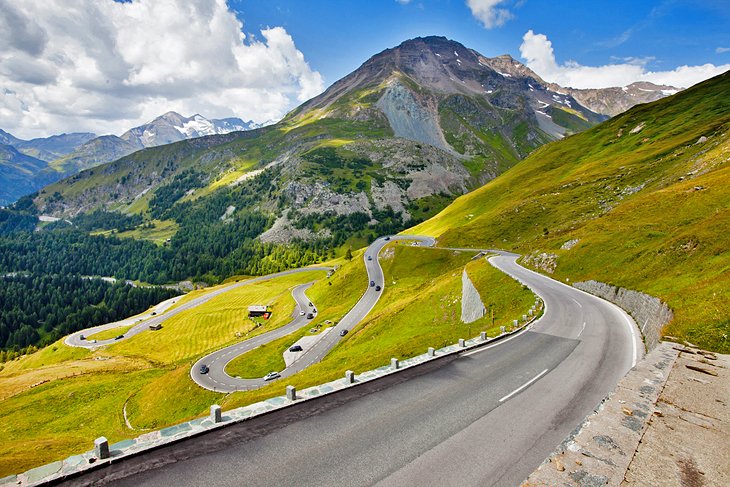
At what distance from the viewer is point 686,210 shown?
162 ft

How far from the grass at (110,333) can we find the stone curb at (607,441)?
164160mm

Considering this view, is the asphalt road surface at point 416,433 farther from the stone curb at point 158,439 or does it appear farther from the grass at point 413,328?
the grass at point 413,328

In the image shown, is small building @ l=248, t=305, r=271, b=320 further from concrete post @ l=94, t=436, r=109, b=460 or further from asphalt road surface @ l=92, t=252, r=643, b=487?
concrete post @ l=94, t=436, r=109, b=460

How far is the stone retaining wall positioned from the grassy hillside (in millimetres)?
954

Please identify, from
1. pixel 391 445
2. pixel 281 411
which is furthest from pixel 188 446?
pixel 391 445

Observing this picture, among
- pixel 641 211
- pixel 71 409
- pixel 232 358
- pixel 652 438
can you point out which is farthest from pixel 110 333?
pixel 641 211

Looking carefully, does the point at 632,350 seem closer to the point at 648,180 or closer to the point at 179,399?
the point at 179,399

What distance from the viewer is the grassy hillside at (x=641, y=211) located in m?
29.8

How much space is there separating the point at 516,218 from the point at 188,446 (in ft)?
341

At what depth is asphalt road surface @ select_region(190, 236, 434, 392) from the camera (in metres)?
59.7

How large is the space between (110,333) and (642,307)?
172 meters

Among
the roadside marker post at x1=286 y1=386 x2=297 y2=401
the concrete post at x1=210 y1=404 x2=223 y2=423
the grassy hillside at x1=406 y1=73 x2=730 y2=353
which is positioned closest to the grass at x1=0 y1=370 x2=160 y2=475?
the concrete post at x1=210 y1=404 x2=223 y2=423

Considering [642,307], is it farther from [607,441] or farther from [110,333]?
[110,333]

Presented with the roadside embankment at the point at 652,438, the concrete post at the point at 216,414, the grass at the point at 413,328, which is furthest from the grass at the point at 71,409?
the roadside embankment at the point at 652,438
